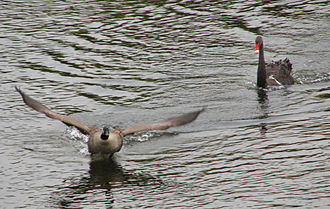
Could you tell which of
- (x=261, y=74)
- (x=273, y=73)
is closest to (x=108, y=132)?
(x=261, y=74)

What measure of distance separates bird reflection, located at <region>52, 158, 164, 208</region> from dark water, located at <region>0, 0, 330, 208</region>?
3 cm

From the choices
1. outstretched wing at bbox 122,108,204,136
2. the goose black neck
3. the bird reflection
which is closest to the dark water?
the bird reflection

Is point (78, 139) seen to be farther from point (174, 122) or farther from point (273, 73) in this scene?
point (273, 73)

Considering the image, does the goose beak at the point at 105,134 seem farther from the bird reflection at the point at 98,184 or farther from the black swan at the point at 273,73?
the black swan at the point at 273,73

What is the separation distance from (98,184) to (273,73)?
7414 millimetres

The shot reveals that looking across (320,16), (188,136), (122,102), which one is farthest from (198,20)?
(188,136)

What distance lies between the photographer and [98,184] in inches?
412

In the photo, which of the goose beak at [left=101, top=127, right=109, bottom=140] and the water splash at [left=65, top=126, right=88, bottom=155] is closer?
the goose beak at [left=101, top=127, right=109, bottom=140]

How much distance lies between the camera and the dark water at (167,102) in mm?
9977

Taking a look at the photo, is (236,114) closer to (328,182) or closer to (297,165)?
(297,165)

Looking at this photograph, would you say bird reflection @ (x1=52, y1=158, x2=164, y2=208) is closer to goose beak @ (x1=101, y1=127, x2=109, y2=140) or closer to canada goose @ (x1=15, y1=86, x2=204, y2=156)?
canada goose @ (x1=15, y1=86, x2=204, y2=156)

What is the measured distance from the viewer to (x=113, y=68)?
1725 centimetres

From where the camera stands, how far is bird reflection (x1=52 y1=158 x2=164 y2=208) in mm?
9758

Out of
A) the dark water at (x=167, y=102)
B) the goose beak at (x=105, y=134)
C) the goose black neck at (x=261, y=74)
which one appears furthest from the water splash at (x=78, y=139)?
the goose black neck at (x=261, y=74)
